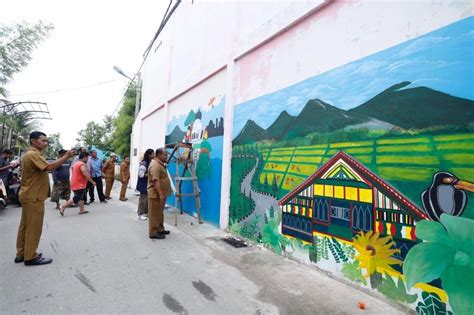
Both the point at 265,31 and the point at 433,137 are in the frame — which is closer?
the point at 433,137

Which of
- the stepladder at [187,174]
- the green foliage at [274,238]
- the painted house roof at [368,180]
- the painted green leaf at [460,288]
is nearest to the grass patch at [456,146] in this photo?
the painted house roof at [368,180]

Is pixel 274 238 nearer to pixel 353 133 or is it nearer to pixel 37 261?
pixel 353 133

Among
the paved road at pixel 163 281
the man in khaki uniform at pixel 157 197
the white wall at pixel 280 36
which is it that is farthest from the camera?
the man in khaki uniform at pixel 157 197

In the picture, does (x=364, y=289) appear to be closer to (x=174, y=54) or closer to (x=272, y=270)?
(x=272, y=270)

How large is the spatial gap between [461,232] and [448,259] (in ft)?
0.87

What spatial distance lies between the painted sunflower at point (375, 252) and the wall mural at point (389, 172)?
11 millimetres

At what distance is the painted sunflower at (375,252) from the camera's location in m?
2.84

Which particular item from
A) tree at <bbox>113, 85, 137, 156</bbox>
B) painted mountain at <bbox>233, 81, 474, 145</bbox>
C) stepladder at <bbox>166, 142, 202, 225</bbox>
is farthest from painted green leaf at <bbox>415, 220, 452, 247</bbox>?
tree at <bbox>113, 85, 137, 156</bbox>

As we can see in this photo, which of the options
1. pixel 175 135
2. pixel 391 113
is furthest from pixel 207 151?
pixel 391 113

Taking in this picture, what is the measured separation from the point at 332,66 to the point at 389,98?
0.96 meters

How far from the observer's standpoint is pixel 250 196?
5.06 m

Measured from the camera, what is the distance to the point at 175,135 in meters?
9.02

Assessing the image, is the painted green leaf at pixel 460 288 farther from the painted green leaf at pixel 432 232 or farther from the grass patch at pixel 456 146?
the grass patch at pixel 456 146

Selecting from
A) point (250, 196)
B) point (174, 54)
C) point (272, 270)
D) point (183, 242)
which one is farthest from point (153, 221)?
point (174, 54)
